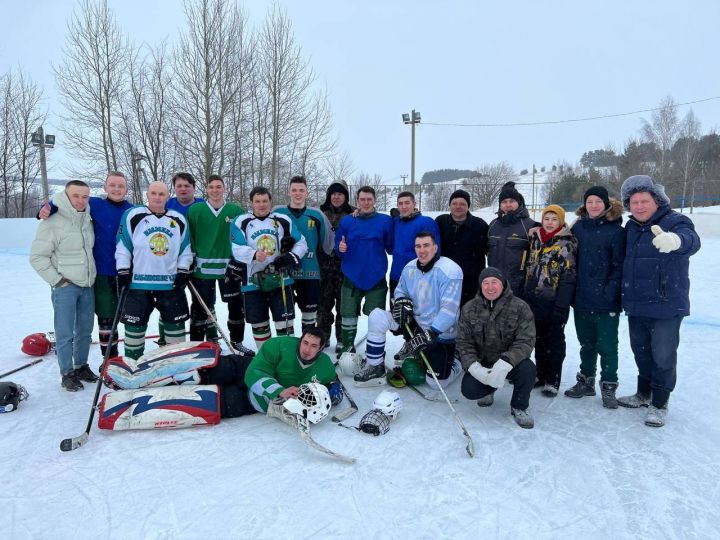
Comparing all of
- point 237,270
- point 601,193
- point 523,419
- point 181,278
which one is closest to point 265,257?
point 237,270

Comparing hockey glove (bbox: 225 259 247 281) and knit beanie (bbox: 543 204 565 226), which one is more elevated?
knit beanie (bbox: 543 204 565 226)

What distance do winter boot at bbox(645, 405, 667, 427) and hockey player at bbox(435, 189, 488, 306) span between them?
4.79 feet

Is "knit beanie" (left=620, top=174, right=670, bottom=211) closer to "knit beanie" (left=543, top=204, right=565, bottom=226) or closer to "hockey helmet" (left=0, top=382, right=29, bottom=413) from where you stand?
"knit beanie" (left=543, top=204, right=565, bottom=226)


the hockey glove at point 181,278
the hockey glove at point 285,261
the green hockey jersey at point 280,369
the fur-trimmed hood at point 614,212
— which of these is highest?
the fur-trimmed hood at point 614,212

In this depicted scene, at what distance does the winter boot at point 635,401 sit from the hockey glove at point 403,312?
1.55 meters

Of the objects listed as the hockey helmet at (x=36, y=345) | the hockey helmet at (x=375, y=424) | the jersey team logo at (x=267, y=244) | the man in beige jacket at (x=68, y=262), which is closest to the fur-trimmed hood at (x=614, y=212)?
the hockey helmet at (x=375, y=424)

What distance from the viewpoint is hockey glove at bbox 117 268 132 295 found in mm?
3291

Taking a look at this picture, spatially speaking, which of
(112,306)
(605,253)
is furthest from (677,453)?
(112,306)

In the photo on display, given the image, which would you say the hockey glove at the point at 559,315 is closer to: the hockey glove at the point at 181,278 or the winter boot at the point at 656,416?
the winter boot at the point at 656,416

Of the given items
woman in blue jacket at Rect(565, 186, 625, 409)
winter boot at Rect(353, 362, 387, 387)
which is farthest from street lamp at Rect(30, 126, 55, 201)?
woman in blue jacket at Rect(565, 186, 625, 409)

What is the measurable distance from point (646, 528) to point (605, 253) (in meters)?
1.65

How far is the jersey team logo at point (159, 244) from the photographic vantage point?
11.0 feet

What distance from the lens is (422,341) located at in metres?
3.27

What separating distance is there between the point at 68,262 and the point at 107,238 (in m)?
0.33
